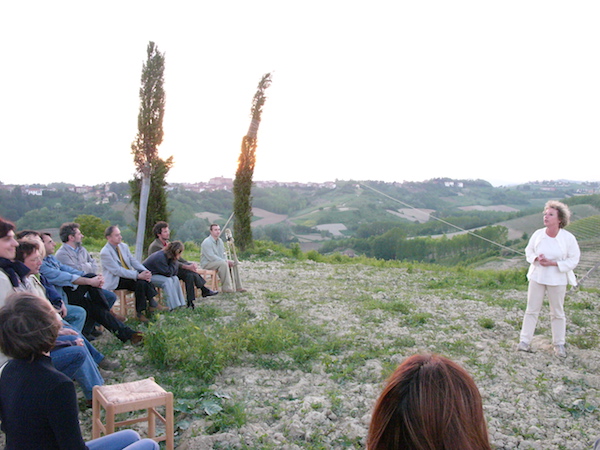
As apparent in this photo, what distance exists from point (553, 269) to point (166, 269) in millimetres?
5025

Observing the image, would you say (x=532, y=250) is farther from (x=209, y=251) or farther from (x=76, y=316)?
(x=76, y=316)

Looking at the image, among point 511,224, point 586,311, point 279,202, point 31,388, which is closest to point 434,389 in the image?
point 31,388

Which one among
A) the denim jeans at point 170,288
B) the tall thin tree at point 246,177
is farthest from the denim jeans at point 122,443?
the tall thin tree at point 246,177

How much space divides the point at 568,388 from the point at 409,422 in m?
4.03

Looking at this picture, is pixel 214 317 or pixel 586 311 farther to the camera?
pixel 586 311

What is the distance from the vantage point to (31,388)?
2.12 meters

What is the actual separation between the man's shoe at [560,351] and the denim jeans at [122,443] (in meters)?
4.79

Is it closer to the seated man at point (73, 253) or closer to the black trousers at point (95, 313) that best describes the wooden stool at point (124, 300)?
the seated man at point (73, 253)

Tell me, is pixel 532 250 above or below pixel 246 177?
below

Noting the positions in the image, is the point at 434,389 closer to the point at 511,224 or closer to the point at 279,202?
the point at 511,224

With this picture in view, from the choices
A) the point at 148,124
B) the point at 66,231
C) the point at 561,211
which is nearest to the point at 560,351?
the point at 561,211

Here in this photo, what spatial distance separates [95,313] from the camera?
5.20 metres

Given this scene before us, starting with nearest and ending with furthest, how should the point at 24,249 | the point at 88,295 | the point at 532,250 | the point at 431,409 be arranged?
the point at 431,409 → the point at 24,249 → the point at 88,295 → the point at 532,250

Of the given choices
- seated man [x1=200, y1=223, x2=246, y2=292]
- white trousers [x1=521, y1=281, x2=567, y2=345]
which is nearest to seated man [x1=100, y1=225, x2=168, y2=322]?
seated man [x1=200, y1=223, x2=246, y2=292]
